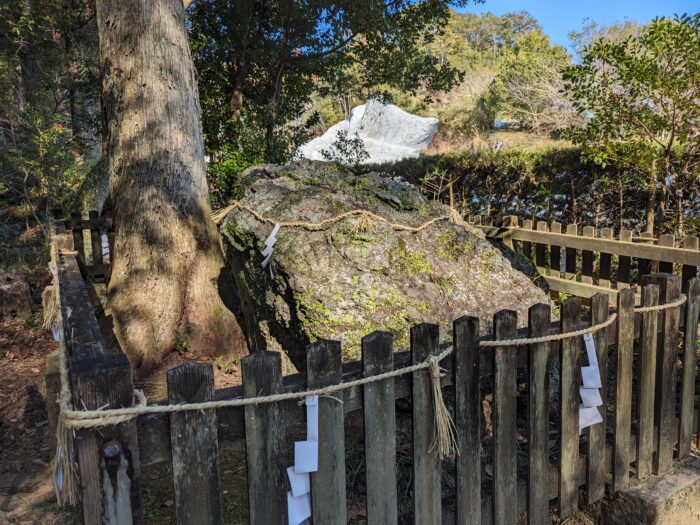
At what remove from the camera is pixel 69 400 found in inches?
54.0

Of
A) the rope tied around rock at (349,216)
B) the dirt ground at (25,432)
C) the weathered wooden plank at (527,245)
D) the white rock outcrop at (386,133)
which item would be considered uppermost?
the white rock outcrop at (386,133)

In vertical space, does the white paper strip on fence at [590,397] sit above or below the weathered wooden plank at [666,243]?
Result: below

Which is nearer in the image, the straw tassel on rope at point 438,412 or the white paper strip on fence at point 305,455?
the white paper strip on fence at point 305,455

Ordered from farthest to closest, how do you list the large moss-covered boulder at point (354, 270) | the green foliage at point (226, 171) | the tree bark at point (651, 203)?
1. the green foliage at point (226, 171)
2. the tree bark at point (651, 203)
3. the large moss-covered boulder at point (354, 270)

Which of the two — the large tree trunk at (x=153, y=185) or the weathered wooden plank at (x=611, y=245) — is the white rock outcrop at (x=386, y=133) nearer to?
the weathered wooden plank at (x=611, y=245)

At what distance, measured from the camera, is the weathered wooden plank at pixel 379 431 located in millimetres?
1789

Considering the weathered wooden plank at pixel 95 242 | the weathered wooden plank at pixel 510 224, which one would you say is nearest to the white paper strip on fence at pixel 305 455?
the weathered wooden plank at pixel 510 224

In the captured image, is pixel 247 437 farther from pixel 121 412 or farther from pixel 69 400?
pixel 69 400

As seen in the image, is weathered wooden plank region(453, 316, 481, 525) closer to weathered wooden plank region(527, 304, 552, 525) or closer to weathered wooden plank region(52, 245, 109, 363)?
weathered wooden plank region(527, 304, 552, 525)

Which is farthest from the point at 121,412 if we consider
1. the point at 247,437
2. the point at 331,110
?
the point at 331,110

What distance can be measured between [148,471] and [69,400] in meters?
1.80

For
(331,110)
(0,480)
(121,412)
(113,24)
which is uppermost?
(331,110)

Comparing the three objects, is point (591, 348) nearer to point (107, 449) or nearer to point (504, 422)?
point (504, 422)

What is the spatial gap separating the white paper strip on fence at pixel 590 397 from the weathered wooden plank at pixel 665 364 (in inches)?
24.8
